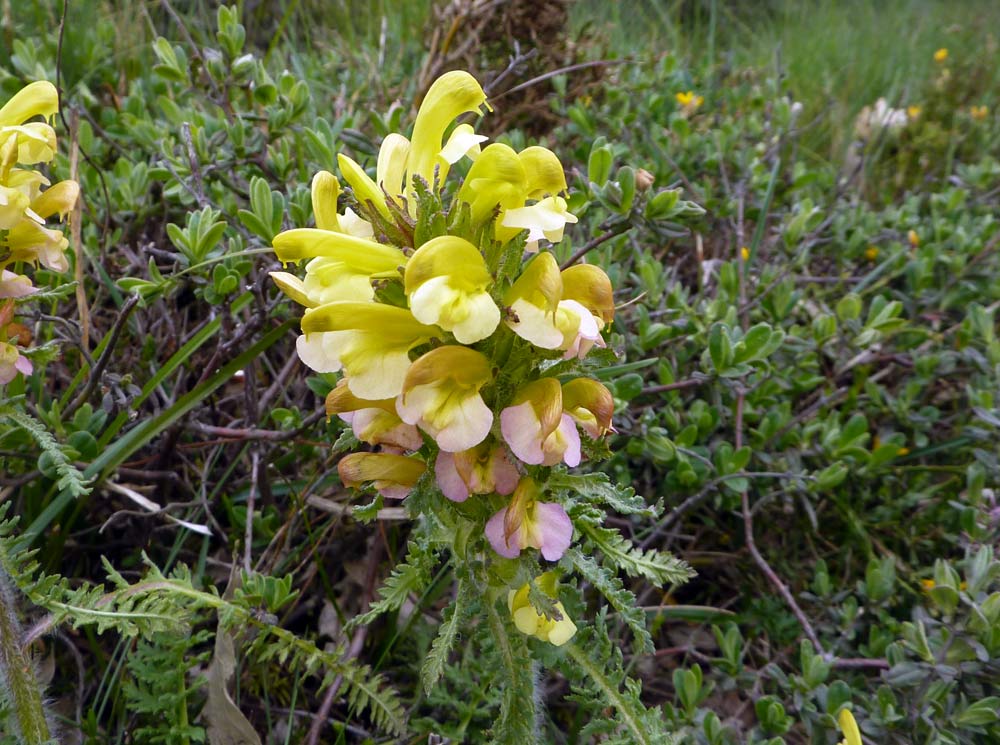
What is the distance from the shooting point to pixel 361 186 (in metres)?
0.95

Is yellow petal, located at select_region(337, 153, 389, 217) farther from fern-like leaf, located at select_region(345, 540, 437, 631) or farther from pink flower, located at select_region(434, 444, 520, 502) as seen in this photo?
fern-like leaf, located at select_region(345, 540, 437, 631)

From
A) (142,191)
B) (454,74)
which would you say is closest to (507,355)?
(454,74)

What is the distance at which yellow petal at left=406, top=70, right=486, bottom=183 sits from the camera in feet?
3.30

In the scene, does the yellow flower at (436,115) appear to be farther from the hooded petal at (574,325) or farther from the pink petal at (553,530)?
the pink petal at (553,530)

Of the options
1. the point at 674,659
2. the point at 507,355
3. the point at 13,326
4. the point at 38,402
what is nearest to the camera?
the point at 507,355

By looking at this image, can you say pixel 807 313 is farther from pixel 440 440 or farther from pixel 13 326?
pixel 13 326

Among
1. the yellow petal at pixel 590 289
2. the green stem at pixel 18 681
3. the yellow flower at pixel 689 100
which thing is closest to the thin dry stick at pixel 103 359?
the green stem at pixel 18 681

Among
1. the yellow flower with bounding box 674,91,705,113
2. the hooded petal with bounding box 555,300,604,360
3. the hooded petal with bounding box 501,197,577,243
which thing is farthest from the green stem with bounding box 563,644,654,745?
the yellow flower with bounding box 674,91,705,113

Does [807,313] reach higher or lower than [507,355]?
lower

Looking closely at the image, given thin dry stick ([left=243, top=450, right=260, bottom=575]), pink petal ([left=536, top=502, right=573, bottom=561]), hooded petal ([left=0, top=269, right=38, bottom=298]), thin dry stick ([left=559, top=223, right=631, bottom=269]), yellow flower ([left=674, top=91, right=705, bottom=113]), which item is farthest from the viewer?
yellow flower ([left=674, top=91, right=705, bottom=113])

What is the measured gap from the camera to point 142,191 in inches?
73.5

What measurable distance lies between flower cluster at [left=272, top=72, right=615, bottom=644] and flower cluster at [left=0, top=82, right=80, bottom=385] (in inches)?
19.0

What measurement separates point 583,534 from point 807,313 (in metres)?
1.44

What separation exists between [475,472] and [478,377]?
0.38ft
